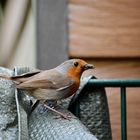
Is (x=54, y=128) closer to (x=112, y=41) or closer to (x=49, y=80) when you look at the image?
(x=49, y=80)

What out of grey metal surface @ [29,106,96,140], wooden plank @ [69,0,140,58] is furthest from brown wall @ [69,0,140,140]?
grey metal surface @ [29,106,96,140]

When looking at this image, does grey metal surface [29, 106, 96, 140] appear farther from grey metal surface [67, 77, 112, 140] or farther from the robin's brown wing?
the robin's brown wing

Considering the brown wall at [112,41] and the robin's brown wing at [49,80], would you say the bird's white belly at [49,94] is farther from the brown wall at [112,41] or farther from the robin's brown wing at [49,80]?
the brown wall at [112,41]

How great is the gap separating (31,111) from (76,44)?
48.5 inches

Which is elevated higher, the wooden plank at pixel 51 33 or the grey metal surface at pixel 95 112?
the wooden plank at pixel 51 33

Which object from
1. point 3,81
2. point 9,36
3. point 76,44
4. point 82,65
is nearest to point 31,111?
point 3,81

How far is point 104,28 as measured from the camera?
3.47m

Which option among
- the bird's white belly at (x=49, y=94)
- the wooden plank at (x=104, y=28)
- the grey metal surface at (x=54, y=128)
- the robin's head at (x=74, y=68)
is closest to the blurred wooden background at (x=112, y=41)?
the wooden plank at (x=104, y=28)

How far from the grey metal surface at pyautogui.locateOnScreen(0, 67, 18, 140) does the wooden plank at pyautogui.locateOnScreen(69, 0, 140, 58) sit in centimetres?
115

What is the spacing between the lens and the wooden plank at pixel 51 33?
347 cm

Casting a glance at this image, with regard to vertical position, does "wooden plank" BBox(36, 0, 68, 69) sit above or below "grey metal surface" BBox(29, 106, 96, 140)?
above

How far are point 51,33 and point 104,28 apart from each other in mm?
273

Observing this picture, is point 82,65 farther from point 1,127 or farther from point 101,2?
point 101,2

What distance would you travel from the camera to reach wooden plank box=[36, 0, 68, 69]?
3.47 meters
